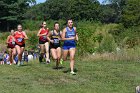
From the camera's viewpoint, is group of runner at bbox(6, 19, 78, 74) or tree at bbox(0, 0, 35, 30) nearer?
group of runner at bbox(6, 19, 78, 74)

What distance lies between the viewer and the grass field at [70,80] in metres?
11.7

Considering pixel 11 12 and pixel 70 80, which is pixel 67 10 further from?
pixel 70 80

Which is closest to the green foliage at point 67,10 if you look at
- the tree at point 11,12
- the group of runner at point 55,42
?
the tree at point 11,12

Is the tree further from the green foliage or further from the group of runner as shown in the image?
the group of runner

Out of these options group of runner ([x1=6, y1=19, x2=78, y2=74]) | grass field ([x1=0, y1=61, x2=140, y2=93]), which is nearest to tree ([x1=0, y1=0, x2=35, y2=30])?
group of runner ([x1=6, y1=19, x2=78, y2=74])

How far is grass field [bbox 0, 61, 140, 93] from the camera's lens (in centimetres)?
1170

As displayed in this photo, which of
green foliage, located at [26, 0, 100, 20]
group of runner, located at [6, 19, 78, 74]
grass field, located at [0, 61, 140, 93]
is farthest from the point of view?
green foliage, located at [26, 0, 100, 20]

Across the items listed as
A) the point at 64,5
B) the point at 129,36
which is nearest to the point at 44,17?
the point at 64,5

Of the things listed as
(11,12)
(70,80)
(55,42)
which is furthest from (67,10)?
(70,80)

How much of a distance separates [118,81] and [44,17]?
4338 inches

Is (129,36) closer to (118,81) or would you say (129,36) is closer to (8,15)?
(118,81)

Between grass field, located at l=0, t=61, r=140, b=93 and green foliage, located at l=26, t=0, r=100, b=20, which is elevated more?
green foliage, located at l=26, t=0, r=100, b=20

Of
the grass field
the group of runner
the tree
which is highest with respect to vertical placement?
the tree

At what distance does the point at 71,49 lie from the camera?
1464 centimetres
